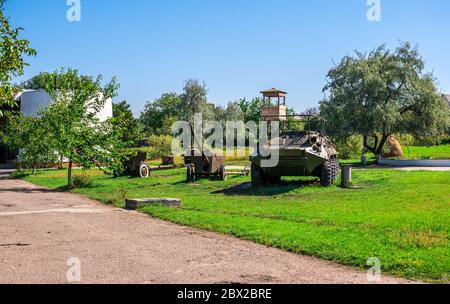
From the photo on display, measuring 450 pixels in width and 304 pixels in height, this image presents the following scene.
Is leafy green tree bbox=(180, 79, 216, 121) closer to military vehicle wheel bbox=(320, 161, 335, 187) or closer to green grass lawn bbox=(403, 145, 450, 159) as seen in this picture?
green grass lawn bbox=(403, 145, 450, 159)

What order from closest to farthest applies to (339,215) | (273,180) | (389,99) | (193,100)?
1. (339,215)
2. (273,180)
3. (389,99)
4. (193,100)

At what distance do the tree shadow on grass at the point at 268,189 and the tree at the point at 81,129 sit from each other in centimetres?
676

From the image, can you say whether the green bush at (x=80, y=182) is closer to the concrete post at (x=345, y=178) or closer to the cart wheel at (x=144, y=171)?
the cart wheel at (x=144, y=171)

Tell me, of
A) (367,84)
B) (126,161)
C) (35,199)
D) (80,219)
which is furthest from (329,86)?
(80,219)

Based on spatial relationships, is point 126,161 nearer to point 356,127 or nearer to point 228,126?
point 356,127

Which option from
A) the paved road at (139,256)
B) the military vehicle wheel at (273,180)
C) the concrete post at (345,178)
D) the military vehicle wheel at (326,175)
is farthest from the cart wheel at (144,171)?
the paved road at (139,256)

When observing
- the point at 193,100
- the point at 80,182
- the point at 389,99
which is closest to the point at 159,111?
the point at 193,100

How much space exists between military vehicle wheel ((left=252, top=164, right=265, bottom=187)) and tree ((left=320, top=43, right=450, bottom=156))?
14.6m

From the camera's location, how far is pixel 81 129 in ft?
82.3

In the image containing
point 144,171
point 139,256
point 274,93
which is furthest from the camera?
point 274,93

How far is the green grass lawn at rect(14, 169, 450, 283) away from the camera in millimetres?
8683

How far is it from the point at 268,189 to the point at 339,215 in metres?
7.08

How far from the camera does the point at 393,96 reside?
34844 millimetres

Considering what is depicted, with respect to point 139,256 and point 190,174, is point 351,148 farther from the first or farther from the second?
point 139,256
